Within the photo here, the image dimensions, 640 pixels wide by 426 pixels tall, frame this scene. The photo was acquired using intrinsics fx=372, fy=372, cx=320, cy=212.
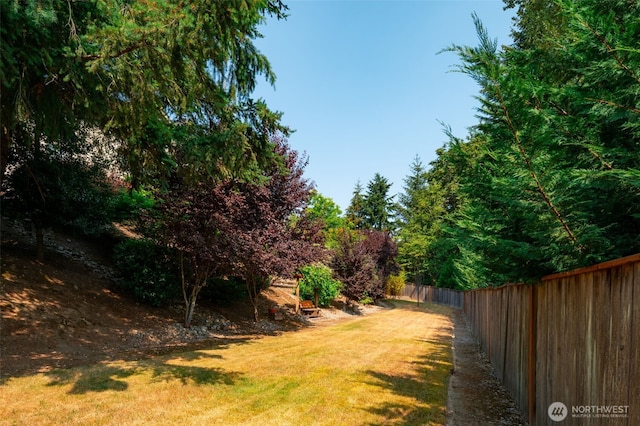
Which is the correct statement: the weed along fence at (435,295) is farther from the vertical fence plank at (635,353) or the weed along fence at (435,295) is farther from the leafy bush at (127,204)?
the vertical fence plank at (635,353)

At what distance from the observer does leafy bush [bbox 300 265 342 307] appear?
1881cm

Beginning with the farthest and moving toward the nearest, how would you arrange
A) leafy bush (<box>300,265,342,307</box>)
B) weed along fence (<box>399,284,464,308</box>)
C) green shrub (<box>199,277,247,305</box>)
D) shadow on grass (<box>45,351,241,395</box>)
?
weed along fence (<box>399,284,464,308</box>)
leafy bush (<box>300,265,342,307</box>)
green shrub (<box>199,277,247,305</box>)
shadow on grass (<box>45,351,241,395</box>)

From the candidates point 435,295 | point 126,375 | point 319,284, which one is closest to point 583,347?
point 126,375

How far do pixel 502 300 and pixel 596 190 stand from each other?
15.9 feet

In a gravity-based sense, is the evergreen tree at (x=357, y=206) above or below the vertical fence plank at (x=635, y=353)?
above

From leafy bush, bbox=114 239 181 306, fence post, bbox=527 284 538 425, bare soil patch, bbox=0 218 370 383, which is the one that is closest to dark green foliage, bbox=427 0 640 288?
fence post, bbox=527 284 538 425

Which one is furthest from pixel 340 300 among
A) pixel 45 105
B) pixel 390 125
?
pixel 45 105

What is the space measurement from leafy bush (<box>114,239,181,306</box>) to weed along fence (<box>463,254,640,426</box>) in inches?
377

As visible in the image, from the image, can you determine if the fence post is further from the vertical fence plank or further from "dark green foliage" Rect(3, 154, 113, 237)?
"dark green foliage" Rect(3, 154, 113, 237)

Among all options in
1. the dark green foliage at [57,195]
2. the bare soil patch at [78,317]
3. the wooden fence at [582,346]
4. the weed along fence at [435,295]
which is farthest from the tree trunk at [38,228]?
the weed along fence at [435,295]

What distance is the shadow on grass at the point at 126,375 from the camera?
5.47 m

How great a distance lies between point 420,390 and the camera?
5941mm

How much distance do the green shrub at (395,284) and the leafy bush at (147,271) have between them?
2701 cm

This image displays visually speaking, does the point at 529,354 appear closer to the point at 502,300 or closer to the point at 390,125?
the point at 502,300
